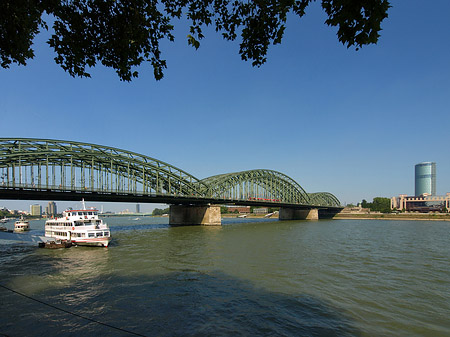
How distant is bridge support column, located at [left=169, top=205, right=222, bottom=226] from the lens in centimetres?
7981

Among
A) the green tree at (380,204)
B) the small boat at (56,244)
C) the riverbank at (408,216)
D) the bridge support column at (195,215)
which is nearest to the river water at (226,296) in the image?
the small boat at (56,244)

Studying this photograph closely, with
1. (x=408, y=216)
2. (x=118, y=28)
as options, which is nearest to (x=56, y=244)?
(x=118, y=28)

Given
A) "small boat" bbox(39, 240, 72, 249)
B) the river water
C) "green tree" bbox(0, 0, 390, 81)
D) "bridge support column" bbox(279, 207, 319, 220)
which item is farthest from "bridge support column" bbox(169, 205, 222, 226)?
"green tree" bbox(0, 0, 390, 81)

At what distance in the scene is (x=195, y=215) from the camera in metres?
82.3

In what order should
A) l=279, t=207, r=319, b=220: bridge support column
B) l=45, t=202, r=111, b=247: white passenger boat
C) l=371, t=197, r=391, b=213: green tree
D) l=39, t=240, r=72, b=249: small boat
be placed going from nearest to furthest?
l=39, t=240, r=72, b=249: small boat
l=45, t=202, r=111, b=247: white passenger boat
l=279, t=207, r=319, b=220: bridge support column
l=371, t=197, r=391, b=213: green tree

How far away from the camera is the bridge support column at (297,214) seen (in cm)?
12581

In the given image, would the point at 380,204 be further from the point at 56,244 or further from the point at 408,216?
the point at 56,244

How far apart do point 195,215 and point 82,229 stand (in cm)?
4864

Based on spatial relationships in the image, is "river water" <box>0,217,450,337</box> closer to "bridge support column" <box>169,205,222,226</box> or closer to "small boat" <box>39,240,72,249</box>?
"small boat" <box>39,240,72,249</box>

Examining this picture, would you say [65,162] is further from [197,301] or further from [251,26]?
[251,26]

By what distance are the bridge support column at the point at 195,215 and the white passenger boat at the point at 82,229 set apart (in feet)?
146

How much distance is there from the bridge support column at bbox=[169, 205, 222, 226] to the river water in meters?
53.3

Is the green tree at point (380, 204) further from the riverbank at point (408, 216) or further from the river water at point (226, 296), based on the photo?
the river water at point (226, 296)

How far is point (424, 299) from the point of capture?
47.6ft
